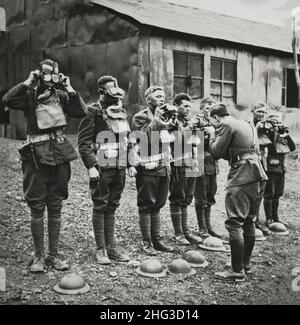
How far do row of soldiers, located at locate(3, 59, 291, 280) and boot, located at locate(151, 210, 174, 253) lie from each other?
0.01 metres

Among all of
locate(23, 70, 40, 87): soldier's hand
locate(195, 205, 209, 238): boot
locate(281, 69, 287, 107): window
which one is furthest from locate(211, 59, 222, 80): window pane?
locate(23, 70, 40, 87): soldier's hand

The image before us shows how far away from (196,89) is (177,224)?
289 inches

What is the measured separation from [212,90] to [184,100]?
7273 mm

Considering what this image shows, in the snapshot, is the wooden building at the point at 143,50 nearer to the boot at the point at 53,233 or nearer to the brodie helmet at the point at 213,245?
the brodie helmet at the point at 213,245

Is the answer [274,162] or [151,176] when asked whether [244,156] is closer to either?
[151,176]

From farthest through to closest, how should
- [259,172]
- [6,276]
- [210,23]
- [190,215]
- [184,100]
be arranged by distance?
[210,23], [190,215], [184,100], [259,172], [6,276]

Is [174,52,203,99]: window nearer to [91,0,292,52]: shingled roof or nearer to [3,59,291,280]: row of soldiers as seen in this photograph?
[91,0,292,52]: shingled roof

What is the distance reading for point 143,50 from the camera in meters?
11.7

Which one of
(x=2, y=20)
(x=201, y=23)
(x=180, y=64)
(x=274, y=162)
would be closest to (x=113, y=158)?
(x=274, y=162)

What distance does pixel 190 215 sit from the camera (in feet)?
27.1

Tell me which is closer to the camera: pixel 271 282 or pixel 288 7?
pixel 271 282

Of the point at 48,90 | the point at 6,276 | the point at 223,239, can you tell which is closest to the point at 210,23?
the point at 223,239

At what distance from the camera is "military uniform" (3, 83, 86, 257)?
512 cm
